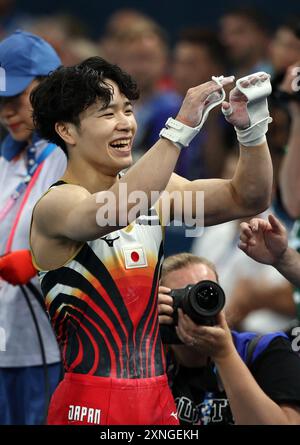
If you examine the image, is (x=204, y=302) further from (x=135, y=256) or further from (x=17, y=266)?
(x=17, y=266)

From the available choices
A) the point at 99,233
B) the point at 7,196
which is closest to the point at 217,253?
the point at 7,196

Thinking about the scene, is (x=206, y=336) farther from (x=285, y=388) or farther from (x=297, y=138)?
(x=297, y=138)

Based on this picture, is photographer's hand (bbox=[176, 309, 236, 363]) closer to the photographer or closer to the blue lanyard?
the photographer

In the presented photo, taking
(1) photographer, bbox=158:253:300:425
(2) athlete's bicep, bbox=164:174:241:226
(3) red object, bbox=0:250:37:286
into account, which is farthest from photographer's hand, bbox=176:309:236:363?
(3) red object, bbox=0:250:37:286

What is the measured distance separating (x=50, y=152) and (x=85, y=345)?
4.00 ft

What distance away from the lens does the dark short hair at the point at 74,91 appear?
10.6 feet

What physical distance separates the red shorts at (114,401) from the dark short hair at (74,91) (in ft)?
2.48

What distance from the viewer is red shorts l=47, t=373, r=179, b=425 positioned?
3.22 m

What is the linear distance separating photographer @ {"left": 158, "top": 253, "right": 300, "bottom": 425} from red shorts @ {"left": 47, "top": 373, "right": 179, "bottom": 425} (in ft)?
0.70

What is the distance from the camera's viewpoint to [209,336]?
3.31 m

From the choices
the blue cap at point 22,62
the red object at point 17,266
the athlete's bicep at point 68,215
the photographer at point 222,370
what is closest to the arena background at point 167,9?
the blue cap at point 22,62

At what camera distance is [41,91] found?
3.38m

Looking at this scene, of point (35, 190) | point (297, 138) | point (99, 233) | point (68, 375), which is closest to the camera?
point (99, 233)

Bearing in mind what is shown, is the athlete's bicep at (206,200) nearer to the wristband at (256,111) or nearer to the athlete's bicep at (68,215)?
the wristband at (256,111)
